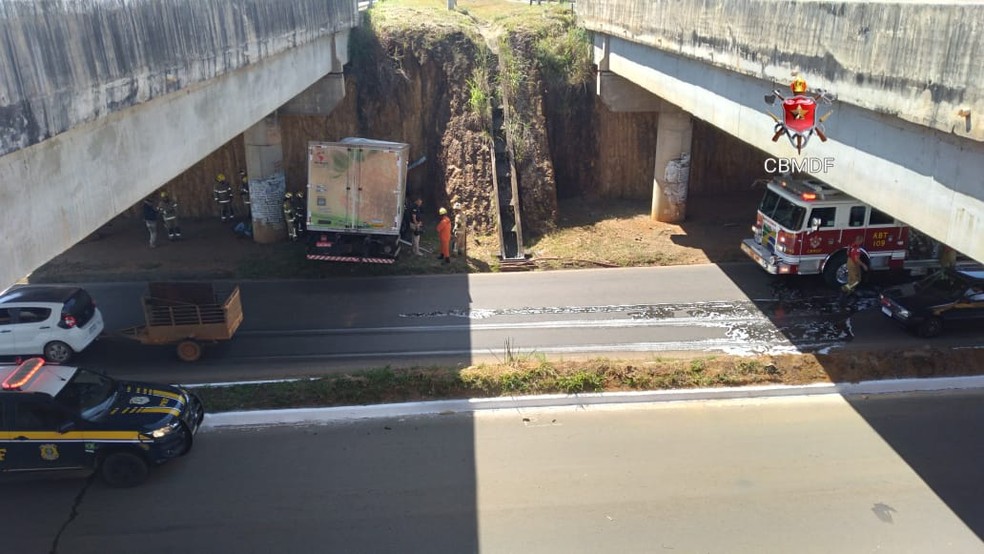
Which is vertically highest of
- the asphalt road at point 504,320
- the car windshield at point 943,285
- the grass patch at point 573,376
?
the car windshield at point 943,285

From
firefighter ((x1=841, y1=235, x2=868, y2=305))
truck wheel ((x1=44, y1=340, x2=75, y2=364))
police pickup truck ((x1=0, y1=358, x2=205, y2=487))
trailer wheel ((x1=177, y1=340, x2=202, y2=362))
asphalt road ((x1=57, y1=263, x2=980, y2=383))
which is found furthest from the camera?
firefighter ((x1=841, y1=235, x2=868, y2=305))

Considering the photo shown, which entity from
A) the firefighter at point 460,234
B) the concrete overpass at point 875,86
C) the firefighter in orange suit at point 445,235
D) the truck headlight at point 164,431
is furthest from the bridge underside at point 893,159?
the truck headlight at point 164,431

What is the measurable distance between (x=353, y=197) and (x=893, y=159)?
39.2ft

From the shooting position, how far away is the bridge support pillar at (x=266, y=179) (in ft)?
64.1

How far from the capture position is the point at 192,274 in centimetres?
1773

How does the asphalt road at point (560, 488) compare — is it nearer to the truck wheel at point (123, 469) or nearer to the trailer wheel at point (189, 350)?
the truck wheel at point (123, 469)

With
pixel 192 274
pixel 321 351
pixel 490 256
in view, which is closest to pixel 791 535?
pixel 321 351

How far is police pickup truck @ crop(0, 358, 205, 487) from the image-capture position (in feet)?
30.3

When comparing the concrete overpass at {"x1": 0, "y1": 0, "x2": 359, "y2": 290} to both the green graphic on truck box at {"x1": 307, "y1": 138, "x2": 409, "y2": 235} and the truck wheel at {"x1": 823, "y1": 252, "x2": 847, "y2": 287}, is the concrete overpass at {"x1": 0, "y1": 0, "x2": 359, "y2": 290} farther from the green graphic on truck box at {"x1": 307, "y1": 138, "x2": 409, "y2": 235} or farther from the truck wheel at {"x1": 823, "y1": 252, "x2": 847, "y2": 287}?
the truck wheel at {"x1": 823, "y1": 252, "x2": 847, "y2": 287}

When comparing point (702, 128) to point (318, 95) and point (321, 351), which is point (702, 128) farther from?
point (321, 351)

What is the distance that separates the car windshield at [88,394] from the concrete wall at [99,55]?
14.0 ft

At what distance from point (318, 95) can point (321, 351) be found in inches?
381

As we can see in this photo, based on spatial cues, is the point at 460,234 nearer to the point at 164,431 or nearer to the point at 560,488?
the point at 560,488

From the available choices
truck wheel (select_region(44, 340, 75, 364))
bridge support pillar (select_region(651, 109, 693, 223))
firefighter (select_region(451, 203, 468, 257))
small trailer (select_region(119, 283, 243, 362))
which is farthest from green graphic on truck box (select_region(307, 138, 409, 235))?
bridge support pillar (select_region(651, 109, 693, 223))
